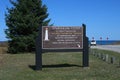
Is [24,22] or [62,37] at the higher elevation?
[24,22]

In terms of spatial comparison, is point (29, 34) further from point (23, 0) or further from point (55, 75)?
point (55, 75)

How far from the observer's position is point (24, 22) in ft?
121

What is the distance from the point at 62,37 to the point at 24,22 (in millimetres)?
18929

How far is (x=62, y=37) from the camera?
18.3 metres

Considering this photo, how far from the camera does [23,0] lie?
37.7m

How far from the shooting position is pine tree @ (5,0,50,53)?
3634 centimetres

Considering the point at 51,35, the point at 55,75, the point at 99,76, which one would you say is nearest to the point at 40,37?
the point at 51,35

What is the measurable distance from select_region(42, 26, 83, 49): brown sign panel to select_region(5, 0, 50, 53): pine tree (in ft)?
58.7

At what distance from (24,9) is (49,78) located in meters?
24.0

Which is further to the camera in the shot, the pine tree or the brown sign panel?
the pine tree

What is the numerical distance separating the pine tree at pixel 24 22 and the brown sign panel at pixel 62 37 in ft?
58.7

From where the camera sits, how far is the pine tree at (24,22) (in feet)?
119

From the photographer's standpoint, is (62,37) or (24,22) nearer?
(62,37)

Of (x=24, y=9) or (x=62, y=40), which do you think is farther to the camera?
(x=24, y=9)
